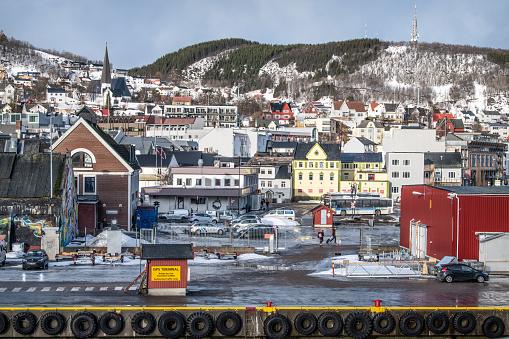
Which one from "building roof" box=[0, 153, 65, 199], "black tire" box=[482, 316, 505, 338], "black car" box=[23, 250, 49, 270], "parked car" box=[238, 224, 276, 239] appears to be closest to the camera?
"black tire" box=[482, 316, 505, 338]

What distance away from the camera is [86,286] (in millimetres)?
27344

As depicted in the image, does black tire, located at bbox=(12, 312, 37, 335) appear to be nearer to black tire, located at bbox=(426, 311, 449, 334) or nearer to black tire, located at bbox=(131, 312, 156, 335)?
black tire, located at bbox=(131, 312, 156, 335)

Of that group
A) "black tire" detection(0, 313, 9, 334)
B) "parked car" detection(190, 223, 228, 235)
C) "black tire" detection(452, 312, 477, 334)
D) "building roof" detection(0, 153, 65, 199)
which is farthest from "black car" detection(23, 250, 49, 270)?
"black tire" detection(452, 312, 477, 334)

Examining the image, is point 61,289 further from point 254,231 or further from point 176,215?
point 176,215

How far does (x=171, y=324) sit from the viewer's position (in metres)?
22.8

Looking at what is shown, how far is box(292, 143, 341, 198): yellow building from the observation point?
274 feet

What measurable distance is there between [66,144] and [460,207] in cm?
2839

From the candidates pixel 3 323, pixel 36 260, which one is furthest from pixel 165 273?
pixel 36 260

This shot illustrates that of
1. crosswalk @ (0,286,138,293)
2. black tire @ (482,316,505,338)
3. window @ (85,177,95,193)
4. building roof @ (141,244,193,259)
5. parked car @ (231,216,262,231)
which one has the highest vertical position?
window @ (85,177,95,193)

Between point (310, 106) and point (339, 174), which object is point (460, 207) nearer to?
point (339, 174)

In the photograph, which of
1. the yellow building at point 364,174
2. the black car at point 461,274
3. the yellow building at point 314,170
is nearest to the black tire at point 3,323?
the black car at point 461,274

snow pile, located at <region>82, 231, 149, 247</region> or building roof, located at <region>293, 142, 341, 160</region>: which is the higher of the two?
building roof, located at <region>293, 142, 341, 160</region>

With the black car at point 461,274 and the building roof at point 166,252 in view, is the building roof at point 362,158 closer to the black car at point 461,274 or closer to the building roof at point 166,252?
the black car at point 461,274

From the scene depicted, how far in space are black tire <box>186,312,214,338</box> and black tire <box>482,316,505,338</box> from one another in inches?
407
